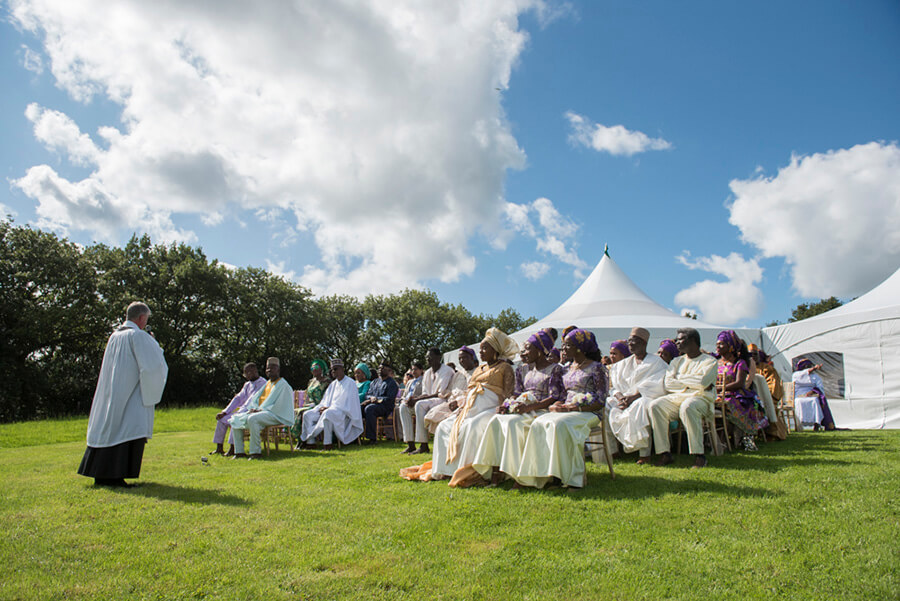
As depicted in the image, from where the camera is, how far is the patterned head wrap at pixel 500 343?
21.5 ft

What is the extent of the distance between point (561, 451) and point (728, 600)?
2595mm

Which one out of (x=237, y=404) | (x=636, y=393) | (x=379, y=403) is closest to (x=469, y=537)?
(x=636, y=393)

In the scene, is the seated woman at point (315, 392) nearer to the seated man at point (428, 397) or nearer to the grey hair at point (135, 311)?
the seated man at point (428, 397)

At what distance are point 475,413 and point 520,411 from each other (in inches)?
27.2

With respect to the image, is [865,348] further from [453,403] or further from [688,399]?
[453,403]

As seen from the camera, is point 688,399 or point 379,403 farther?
point 379,403

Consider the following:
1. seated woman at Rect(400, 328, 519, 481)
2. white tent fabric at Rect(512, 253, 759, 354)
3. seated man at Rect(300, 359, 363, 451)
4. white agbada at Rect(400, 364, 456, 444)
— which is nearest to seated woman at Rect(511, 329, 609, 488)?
seated woman at Rect(400, 328, 519, 481)

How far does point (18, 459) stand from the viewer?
30.2ft

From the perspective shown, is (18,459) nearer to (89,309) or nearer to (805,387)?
(805,387)

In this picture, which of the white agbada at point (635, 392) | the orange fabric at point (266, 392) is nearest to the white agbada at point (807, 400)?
the white agbada at point (635, 392)

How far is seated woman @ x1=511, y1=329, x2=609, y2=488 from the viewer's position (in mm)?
5281

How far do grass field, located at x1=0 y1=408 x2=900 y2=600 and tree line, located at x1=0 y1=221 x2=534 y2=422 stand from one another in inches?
1096

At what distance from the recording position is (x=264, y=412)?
30.9ft

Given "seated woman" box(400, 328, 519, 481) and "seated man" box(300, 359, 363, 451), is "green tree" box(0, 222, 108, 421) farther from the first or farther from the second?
"seated woman" box(400, 328, 519, 481)
